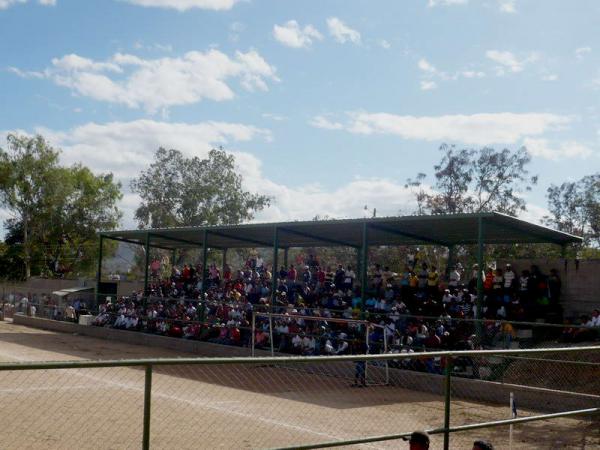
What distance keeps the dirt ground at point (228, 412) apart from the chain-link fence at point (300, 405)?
27 millimetres

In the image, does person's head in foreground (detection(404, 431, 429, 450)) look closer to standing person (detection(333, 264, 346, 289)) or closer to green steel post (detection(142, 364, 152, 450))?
green steel post (detection(142, 364, 152, 450))

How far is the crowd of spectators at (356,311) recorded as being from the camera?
675 inches

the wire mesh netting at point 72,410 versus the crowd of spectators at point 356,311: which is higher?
the crowd of spectators at point 356,311

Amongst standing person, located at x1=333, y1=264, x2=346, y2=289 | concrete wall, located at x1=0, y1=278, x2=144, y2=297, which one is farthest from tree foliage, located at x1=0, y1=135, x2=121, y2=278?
standing person, located at x1=333, y1=264, x2=346, y2=289

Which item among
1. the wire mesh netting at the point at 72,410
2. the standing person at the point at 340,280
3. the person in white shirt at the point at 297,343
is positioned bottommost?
the wire mesh netting at the point at 72,410

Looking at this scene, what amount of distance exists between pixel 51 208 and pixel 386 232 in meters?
→ 39.0

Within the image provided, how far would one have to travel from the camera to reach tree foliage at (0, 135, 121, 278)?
53250 millimetres

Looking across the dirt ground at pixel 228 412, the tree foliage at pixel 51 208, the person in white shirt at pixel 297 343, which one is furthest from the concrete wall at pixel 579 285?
the tree foliage at pixel 51 208

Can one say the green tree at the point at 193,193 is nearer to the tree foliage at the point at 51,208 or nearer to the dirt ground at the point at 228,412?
the tree foliage at the point at 51,208

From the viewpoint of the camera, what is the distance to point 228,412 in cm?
1262

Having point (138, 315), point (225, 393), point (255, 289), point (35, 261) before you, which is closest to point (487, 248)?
point (255, 289)

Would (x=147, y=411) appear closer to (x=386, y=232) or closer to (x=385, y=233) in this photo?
(x=386, y=232)

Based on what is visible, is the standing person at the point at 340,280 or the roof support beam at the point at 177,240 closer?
the standing person at the point at 340,280

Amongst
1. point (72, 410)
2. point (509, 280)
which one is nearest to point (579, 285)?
point (509, 280)
